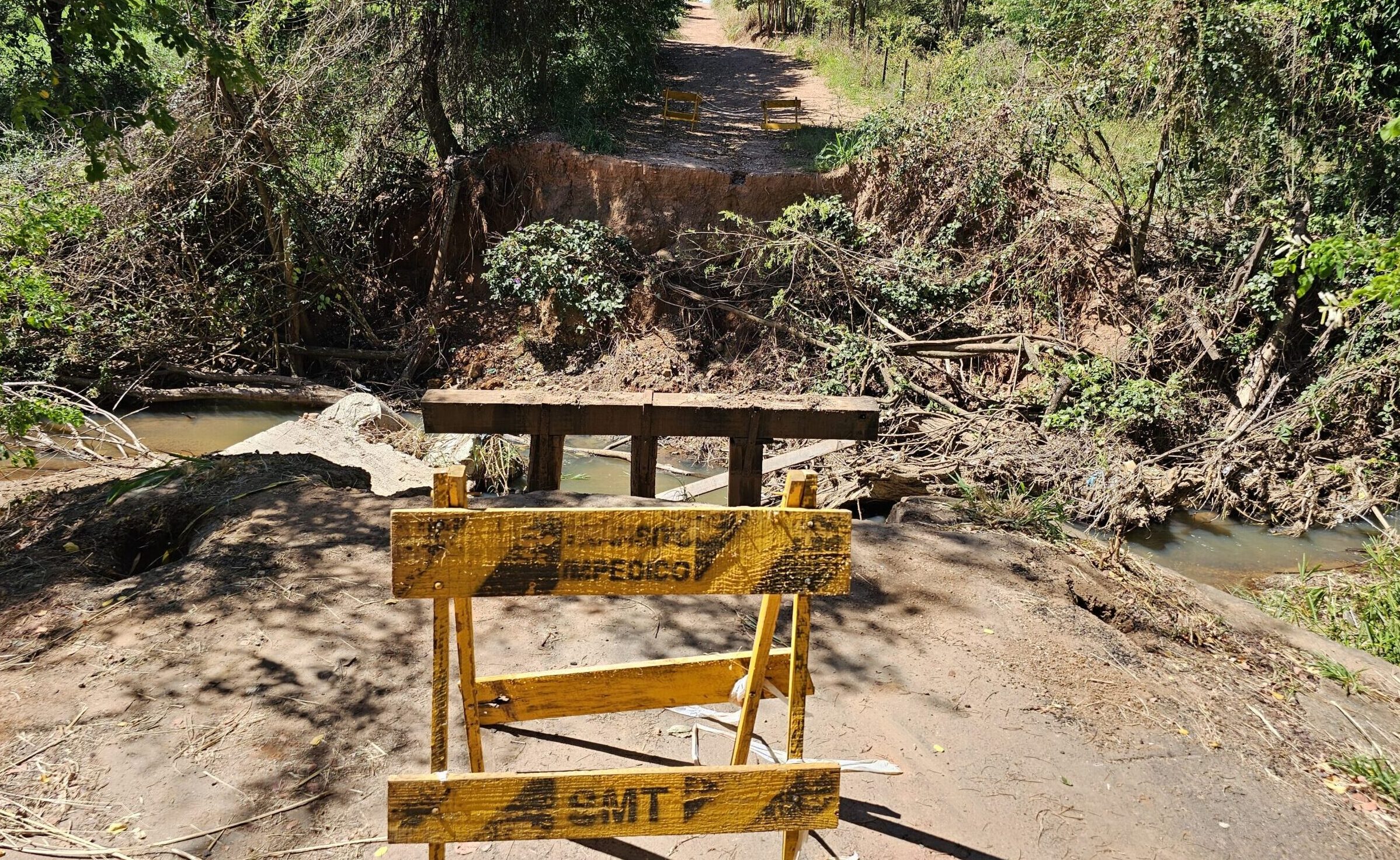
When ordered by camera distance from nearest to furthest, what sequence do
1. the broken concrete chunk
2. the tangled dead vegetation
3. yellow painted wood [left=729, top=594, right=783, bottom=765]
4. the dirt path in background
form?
yellow painted wood [left=729, top=594, right=783, bottom=765] < the tangled dead vegetation < the broken concrete chunk < the dirt path in background

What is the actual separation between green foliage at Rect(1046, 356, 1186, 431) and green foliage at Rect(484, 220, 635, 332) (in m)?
6.49

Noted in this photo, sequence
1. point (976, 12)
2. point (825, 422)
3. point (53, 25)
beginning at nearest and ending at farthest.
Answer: point (825, 422) < point (53, 25) < point (976, 12)

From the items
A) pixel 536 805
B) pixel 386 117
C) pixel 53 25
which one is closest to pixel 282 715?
pixel 536 805

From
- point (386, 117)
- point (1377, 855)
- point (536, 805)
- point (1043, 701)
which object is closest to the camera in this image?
point (536, 805)

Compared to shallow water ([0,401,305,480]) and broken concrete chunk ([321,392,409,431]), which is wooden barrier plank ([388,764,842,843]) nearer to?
broken concrete chunk ([321,392,409,431])

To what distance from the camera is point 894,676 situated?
4.23m

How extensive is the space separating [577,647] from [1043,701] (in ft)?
7.20

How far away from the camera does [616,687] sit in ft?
10.6

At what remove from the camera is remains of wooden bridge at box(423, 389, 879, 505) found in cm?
536

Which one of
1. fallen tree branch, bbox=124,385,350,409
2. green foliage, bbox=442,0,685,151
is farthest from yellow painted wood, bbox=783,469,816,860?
green foliage, bbox=442,0,685,151

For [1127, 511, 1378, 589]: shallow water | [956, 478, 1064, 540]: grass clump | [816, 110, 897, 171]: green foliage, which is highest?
[816, 110, 897, 171]: green foliage

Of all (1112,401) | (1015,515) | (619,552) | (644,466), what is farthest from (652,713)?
(1112,401)

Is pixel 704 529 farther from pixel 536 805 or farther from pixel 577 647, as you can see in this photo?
pixel 577 647

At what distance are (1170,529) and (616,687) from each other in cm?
826
